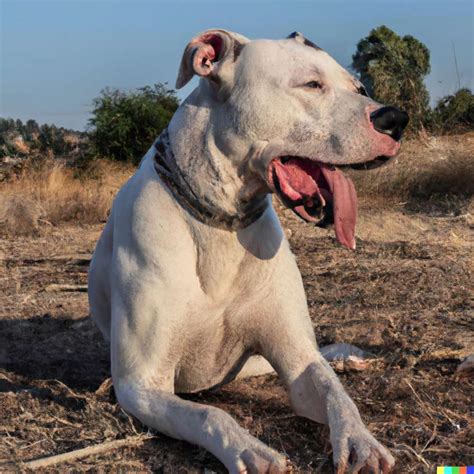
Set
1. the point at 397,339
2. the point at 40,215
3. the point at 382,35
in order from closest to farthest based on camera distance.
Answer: the point at 397,339
the point at 40,215
the point at 382,35

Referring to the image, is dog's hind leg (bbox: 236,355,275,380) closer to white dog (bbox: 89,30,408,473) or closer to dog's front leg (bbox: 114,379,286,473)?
white dog (bbox: 89,30,408,473)

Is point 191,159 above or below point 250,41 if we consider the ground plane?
below

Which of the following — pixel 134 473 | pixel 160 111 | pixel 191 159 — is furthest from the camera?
pixel 160 111

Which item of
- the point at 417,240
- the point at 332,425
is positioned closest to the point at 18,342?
the point at 332,425

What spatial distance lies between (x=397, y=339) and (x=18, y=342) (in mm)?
2227

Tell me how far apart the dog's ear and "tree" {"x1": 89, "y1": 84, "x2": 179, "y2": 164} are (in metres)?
12.3

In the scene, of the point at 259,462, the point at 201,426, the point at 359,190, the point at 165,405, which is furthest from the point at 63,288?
the point at 359,190

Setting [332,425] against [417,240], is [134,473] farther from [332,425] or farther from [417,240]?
[417,240]

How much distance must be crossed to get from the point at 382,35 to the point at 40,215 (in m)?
18.8

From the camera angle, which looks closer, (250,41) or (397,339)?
(250,41)

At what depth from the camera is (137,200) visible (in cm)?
328

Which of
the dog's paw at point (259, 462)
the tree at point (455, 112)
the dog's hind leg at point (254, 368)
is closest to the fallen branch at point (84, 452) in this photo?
the dog's paw at point (259, 462)

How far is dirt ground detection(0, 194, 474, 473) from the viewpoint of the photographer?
2.91 metres

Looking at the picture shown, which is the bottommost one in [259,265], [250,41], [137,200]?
[259,265]
